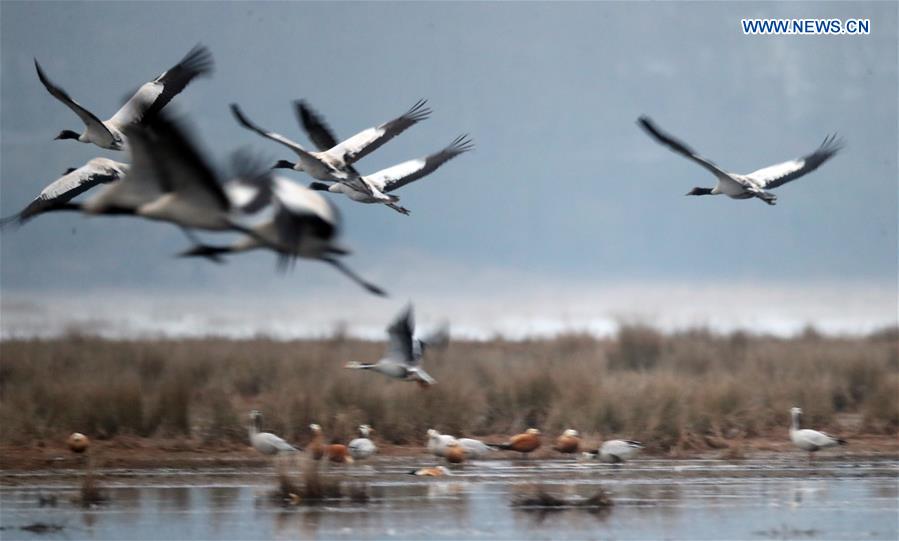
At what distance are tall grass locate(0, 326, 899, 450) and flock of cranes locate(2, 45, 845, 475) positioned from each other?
1078 mm

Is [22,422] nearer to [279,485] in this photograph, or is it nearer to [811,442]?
[279,485]

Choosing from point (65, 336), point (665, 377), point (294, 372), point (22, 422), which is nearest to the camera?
point (22, 422)

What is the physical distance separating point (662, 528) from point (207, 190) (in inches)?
234

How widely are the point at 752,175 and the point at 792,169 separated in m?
0.90

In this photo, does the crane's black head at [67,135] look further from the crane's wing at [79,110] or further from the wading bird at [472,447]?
the wading bird at [472,447]

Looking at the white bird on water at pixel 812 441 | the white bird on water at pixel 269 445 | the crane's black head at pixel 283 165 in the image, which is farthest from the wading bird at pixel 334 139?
the white bird on water at pixel 812 441

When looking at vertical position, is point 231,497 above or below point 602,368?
below

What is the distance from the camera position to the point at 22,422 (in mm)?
22672

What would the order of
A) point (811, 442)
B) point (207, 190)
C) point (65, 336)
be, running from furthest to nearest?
point (65, 336) → point (811, 442) → point (207, 190)

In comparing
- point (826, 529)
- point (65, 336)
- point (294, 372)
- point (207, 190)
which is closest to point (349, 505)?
point (826, 529)

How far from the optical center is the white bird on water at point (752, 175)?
18453 mm

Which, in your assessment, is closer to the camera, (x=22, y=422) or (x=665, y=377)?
(x=22, y=422)

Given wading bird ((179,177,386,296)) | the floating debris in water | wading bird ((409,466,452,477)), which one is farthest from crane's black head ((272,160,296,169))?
wading bird ((179,177,386,296))

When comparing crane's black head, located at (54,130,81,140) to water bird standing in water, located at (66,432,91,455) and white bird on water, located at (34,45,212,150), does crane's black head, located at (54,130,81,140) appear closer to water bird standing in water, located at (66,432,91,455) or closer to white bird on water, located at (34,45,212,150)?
white bird on water, located at (34,45,212,150)
